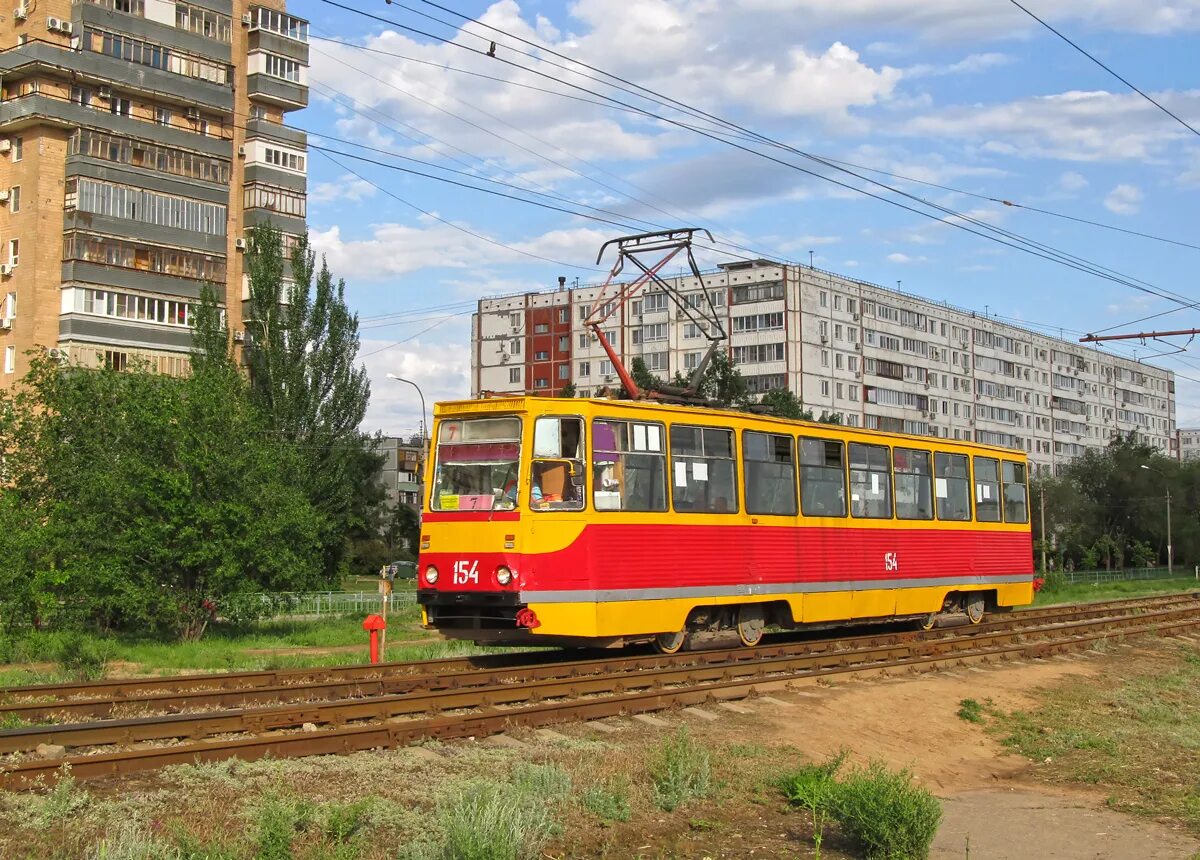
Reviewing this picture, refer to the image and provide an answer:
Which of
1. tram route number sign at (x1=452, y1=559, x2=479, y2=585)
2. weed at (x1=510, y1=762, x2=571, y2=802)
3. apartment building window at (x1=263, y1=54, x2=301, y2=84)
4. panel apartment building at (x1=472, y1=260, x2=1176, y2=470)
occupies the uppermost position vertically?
apartment building window at (x1=263, y1=54, x2=301, y2=84)

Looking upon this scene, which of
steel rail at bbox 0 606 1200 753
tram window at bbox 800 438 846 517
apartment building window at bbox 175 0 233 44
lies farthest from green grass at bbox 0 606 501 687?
apartment building window at bbox 175 0 233 44

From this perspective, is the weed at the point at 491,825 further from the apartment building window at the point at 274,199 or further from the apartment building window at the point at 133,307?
the apartment building window at the point at 274,199

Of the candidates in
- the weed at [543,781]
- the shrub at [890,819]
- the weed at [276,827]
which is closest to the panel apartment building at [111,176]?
the weed at [543,781]

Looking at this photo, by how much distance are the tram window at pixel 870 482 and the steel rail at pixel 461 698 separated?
2331 millimetres

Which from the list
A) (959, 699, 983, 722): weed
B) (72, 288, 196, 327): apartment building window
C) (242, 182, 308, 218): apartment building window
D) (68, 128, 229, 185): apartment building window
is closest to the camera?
(959, 699, 983, 722): weed

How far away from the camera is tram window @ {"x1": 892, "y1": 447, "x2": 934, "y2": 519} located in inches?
863

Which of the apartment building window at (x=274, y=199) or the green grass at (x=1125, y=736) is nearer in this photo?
the green grass at (x=1125, y=736)

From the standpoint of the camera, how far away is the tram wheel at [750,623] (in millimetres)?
18562

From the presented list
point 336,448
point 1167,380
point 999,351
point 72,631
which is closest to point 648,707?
point 72,631

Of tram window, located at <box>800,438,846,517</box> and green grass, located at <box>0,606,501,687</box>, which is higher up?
tram window, located at <box>800,438,846,517</box>

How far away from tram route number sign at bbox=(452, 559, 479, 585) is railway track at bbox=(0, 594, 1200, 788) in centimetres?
112

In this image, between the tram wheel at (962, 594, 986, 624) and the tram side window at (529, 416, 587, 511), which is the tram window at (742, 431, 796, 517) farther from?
the tram wheel at (962, 594, 986, 624)

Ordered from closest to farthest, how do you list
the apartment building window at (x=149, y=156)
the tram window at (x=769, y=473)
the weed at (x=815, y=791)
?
the weed at (x=815, y=791) → the tram window at (x=769, y=473) → the apartment building window at (x=149, y=156)

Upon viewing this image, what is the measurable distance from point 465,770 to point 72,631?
17.4m
